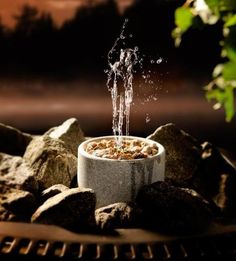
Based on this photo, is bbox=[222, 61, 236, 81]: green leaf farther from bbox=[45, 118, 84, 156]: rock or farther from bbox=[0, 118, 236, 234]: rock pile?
bbox=[45, 118, 84, 156]: rock

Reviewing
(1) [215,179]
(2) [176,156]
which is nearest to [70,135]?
(2) [176,156]

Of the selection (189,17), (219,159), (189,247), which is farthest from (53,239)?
(219,159)

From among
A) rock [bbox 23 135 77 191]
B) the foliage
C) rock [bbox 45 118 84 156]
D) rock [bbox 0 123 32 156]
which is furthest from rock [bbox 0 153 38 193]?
the foliage

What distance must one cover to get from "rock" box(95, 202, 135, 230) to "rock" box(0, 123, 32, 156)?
5.81ft

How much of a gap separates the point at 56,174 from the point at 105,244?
1.37 meters

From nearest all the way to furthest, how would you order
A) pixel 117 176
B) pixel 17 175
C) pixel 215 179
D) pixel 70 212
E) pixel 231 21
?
pixel 231 21 < pixel 70 212 < pixel 17 175 < pixel 117 176 < pixel 215 179

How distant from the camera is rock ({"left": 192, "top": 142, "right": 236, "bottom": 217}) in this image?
13.6ft

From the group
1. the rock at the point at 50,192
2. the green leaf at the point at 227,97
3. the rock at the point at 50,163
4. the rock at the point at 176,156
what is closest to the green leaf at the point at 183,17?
the green leaf at the point at 227,97

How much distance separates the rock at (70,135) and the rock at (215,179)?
117 centimetres

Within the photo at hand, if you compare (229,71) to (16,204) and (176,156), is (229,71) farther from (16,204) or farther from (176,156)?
(176,156)

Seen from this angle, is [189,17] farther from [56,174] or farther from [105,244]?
A: [56,174]

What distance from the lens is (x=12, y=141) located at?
4.95 m

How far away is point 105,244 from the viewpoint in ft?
9.43

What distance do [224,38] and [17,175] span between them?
7.75ft
